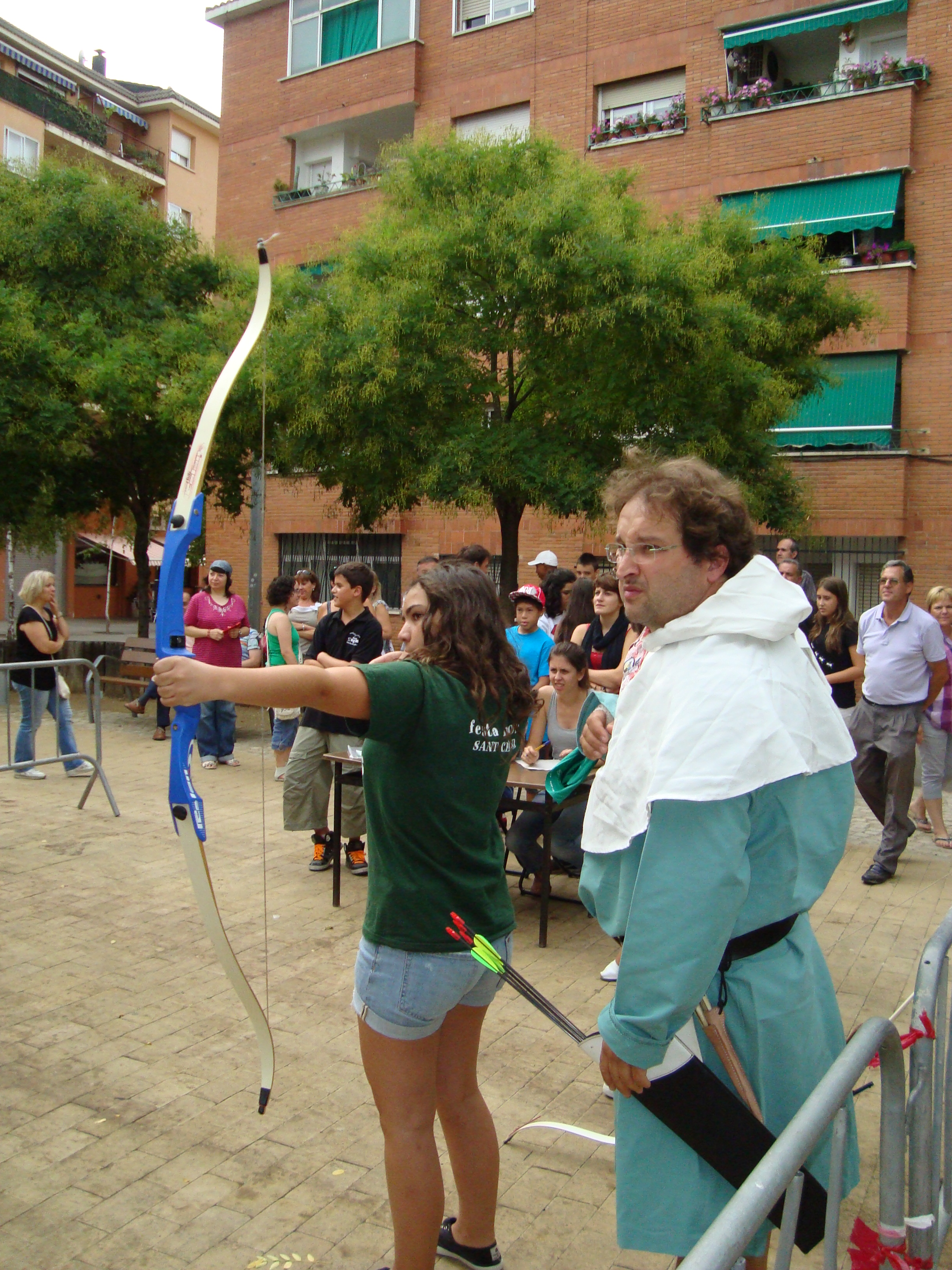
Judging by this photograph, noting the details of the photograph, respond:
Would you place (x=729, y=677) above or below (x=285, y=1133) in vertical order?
above

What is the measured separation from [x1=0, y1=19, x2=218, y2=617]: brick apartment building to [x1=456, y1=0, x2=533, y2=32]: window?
12.7 m

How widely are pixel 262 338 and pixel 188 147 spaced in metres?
32.7

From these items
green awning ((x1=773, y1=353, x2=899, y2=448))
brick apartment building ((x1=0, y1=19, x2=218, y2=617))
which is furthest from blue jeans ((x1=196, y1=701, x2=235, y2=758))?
brick apartment building ((x1=0, y1=19, x2=218, y2=617))

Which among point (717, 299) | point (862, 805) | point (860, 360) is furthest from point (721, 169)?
point (862, 805)

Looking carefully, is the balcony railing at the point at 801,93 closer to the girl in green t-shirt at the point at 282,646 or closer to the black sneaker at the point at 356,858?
the girl in green t-shirt at the point at 282,646

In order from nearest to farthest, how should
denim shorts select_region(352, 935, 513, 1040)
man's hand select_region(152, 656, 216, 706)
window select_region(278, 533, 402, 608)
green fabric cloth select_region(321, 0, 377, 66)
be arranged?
man's hand select_region(152, 656, 216, 706) < denim shorts select_region(352, 935, 513, 1040) < window select_region(278, 533, 402, 608) < green fabric cloth select_region(321, 0, 377, 66)

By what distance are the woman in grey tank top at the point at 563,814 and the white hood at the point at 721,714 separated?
143 inches

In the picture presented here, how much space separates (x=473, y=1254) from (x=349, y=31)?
2641 centimetres

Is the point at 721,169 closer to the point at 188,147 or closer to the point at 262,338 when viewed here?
the point at 262,338

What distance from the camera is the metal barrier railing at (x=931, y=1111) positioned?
2.31 metres

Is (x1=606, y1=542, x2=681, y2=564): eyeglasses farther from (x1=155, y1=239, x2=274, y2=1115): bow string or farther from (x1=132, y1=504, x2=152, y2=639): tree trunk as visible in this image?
(x1=132, y1=504, x2=152, y2=639): tree trunk

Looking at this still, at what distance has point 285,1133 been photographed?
139 inches

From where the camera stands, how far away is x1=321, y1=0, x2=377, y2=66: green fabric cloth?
23547mm

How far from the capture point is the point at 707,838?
1.81m
